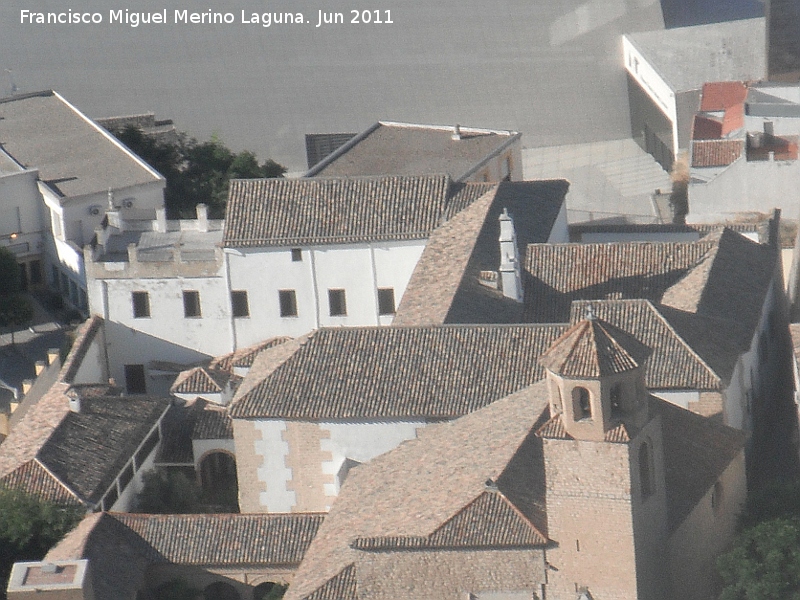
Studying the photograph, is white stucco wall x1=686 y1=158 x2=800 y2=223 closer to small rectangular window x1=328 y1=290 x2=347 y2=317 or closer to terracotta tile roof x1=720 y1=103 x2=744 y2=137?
terracotta tile roof x1=720 y1=103 x2=744 y2=137

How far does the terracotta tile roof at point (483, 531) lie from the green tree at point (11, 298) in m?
25.5

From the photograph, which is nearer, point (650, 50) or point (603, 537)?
point (603, 537)

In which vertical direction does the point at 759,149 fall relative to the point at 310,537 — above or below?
above

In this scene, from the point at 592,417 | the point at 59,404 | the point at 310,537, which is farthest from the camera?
the point at 59,404

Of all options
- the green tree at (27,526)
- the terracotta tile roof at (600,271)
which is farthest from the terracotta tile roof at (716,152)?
the green tree at (27,526)

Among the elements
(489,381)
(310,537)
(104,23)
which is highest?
(104,23)

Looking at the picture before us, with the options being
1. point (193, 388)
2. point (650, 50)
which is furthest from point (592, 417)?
point (650, 50)

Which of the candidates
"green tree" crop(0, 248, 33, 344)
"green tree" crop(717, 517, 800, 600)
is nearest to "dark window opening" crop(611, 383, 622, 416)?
"green tree" crop(717, 517, 800, 600)

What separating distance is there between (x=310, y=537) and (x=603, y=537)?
8824 mm

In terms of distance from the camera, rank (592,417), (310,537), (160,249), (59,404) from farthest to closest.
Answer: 1. (160,249)
2. (59,404)
3. (310,537)
4. (592,417)

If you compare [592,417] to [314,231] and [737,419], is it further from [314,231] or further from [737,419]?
[314,231]

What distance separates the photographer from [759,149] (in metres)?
65.4

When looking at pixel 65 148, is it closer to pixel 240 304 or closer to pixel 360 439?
pixel 240 304

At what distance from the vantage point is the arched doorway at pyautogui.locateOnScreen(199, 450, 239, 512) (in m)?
50.2
